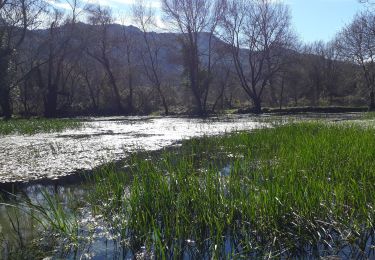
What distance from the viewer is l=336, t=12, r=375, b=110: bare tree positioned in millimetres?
31391

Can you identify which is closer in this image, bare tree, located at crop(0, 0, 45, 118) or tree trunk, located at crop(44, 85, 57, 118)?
bare tree, located at crop(0, 0, 45, 118)

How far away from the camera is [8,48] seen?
2523 cm

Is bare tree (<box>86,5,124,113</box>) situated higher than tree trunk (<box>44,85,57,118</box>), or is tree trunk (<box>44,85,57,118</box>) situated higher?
bare tree (<box>86,5,124,113</box>)

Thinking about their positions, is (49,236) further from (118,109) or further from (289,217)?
(118,109)

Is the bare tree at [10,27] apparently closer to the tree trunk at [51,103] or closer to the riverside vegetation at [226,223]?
the tree trunk at [51,103]

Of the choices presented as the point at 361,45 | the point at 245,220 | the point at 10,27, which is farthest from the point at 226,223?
the point at 361,45

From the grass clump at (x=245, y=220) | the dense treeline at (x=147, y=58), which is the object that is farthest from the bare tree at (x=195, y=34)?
the grass clump at (x=245, y=220)

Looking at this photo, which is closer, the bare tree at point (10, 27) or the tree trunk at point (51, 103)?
the bare tree at point (10, 27)

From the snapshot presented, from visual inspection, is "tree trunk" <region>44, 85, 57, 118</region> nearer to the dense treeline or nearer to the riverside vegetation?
the dense treeline

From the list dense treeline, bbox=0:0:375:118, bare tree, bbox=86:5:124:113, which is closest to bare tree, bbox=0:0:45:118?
dense treeline, bbox=0:0:375:118

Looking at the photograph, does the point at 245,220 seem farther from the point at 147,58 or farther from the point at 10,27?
the point at 147,58

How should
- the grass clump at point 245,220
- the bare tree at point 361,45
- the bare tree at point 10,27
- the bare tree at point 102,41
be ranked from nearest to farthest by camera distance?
the grass clump at point 245,220 < the bare tree at point 10,27 < the bare tree at point 361,45 < the bare tree at point 102,41

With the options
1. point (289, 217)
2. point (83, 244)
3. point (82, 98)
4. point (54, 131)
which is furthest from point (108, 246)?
point (82, 98)

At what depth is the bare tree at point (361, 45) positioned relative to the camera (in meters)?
31.4
